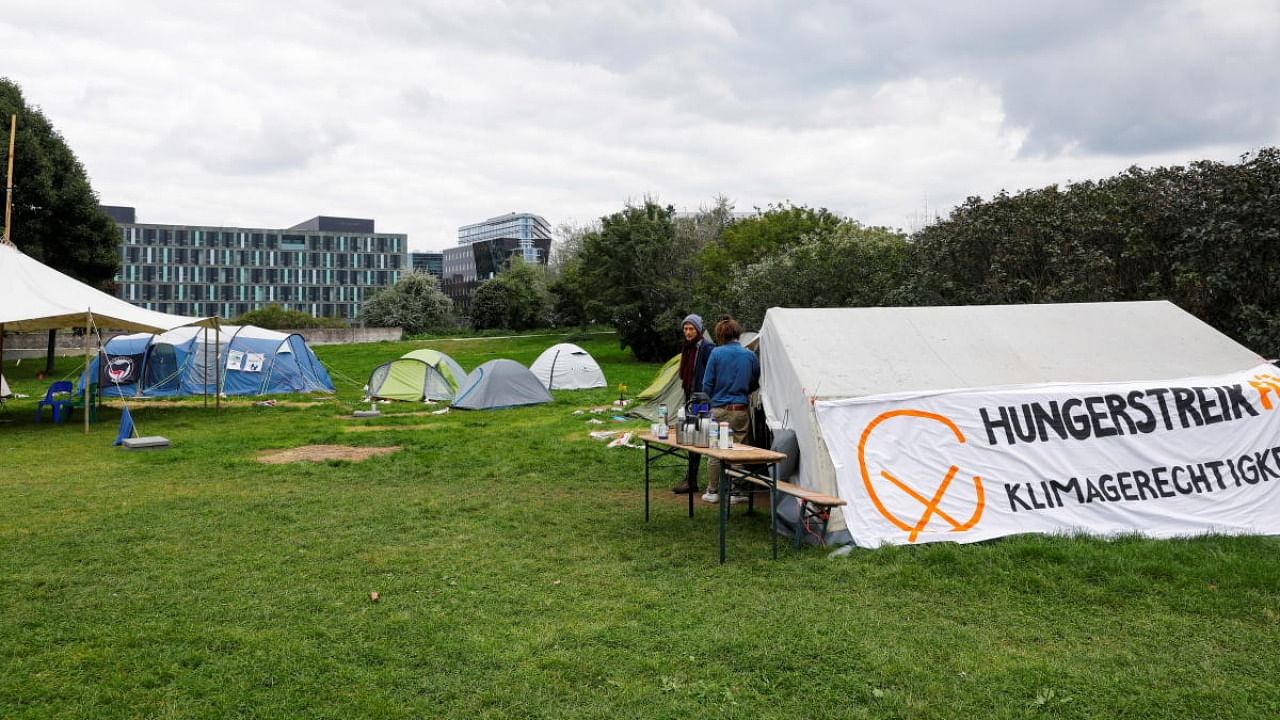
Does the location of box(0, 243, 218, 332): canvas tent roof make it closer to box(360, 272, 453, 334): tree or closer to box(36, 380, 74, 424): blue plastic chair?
box(36, 380, 74, 424): blue plastic chair

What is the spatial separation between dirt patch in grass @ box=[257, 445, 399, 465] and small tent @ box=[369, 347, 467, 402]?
678 cm

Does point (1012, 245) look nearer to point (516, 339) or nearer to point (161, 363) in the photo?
point (161, 363)

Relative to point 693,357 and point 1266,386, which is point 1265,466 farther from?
point 693,357

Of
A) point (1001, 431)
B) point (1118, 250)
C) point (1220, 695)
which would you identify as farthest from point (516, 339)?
point (1220, 695)

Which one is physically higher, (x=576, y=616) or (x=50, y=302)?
(x=50, y=302)

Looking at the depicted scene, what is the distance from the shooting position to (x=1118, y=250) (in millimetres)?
13766

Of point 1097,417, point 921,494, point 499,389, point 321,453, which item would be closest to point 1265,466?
point 1097,417

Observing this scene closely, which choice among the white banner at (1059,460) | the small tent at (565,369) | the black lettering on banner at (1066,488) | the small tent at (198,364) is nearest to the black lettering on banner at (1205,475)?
the white banner at (1059,460)

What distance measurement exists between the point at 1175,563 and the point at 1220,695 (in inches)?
75.9

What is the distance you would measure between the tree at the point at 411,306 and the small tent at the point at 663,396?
133 ft

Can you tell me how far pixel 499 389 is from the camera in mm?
17438

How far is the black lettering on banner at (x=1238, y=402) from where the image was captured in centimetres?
670

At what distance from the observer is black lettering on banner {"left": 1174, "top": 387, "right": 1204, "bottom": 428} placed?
21.8ft

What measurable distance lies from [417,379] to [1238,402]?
1558 centimetres
